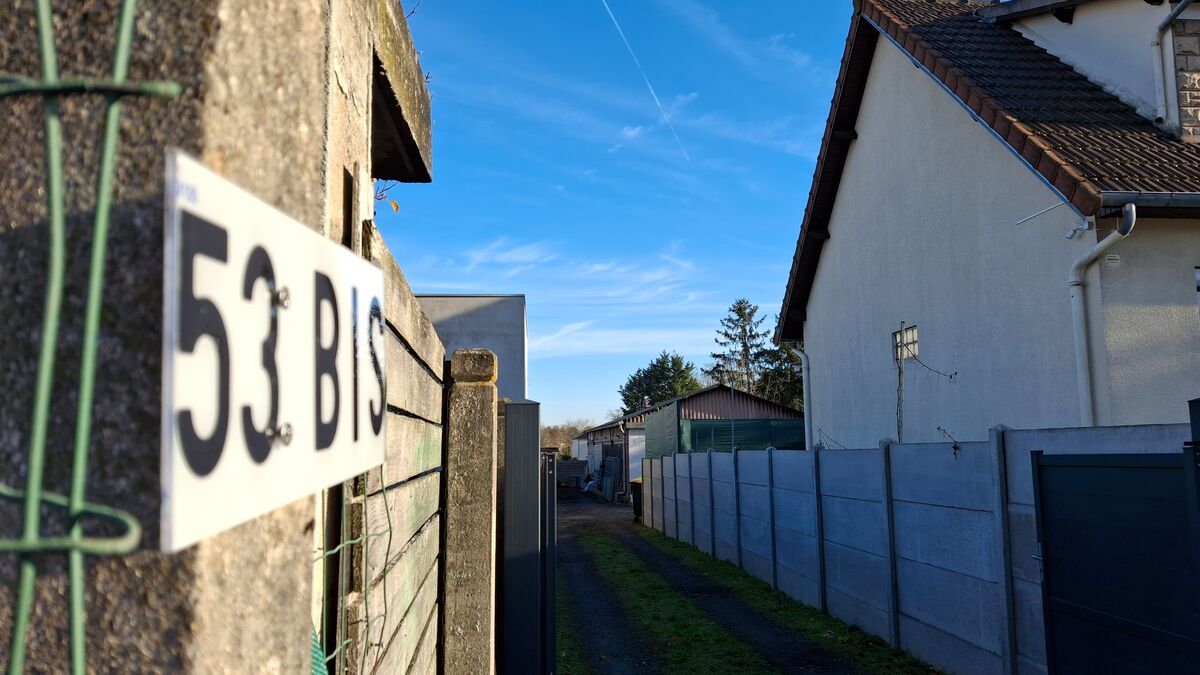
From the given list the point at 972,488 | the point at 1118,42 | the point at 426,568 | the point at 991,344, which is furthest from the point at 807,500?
the point at 426,568

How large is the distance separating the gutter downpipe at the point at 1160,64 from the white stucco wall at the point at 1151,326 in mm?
1961

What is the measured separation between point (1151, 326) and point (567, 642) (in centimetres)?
713

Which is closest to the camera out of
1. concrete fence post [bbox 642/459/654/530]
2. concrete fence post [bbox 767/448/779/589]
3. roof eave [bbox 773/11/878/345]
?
concrete fence post [bbox 767/448/779/589]

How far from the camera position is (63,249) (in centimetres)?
75

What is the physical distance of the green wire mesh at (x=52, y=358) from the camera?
2.33 ft

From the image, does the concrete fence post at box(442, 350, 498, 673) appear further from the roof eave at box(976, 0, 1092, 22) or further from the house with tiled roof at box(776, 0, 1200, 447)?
the roof eave at box(976, 0, 1092, 22)

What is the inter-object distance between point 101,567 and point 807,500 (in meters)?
11.5

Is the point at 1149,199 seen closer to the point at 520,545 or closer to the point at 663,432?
the point at 520,545

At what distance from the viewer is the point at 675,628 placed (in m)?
10.5

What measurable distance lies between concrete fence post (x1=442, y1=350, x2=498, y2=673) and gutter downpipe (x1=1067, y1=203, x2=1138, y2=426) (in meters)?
7.09

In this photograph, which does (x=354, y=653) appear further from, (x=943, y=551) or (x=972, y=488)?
(x=943, y=551)

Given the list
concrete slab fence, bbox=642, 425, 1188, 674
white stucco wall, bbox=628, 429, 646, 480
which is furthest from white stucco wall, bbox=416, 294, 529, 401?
white stucco wall, bbox=628, 429, 646, 480

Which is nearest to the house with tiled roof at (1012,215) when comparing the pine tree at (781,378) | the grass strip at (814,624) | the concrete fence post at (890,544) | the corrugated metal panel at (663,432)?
the concrete fence post at (890,544)

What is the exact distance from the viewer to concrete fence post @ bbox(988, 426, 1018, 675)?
22.6 ft
